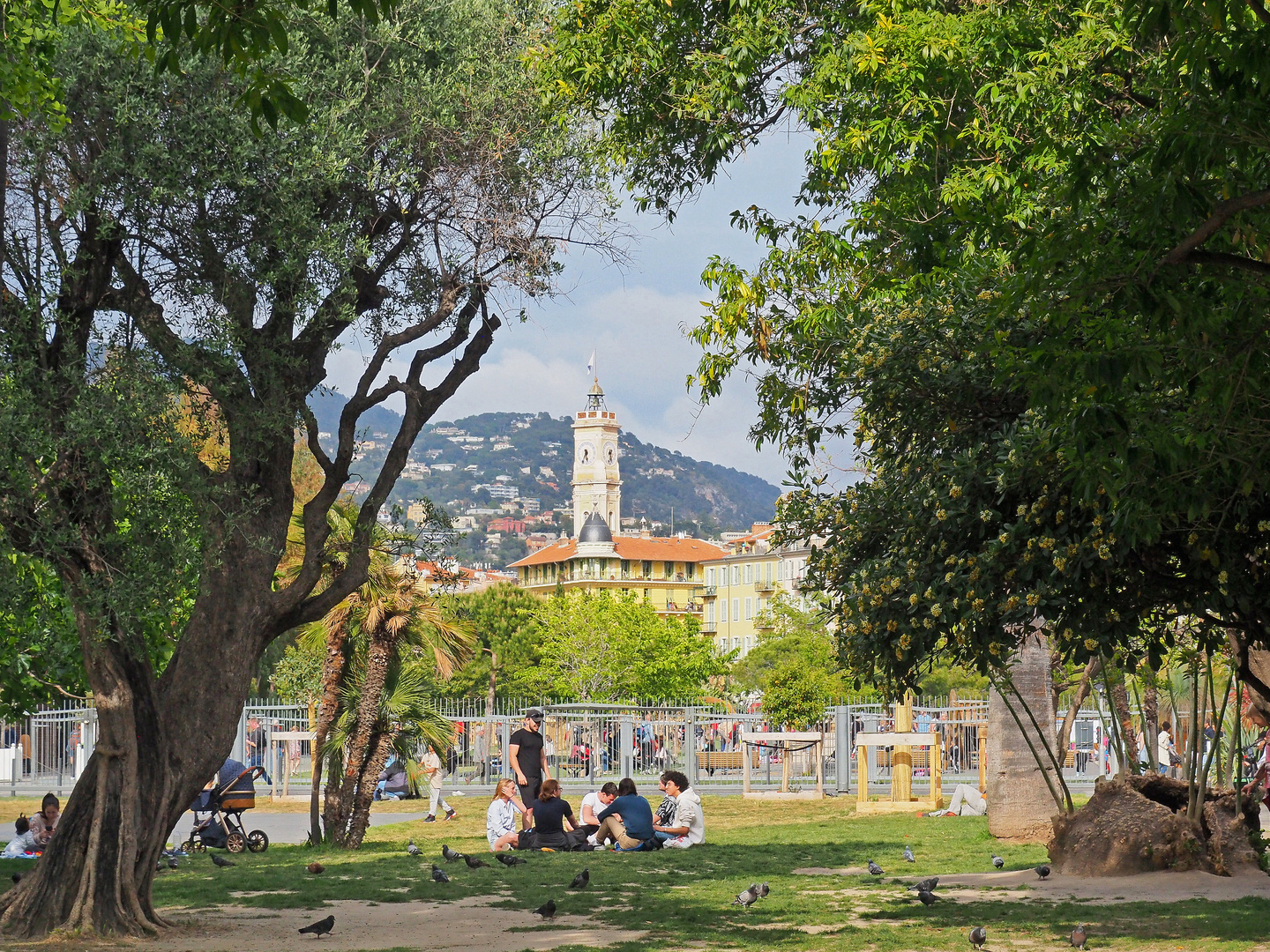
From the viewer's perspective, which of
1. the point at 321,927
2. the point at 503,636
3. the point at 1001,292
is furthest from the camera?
the point at 503,636

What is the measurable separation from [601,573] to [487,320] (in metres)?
135

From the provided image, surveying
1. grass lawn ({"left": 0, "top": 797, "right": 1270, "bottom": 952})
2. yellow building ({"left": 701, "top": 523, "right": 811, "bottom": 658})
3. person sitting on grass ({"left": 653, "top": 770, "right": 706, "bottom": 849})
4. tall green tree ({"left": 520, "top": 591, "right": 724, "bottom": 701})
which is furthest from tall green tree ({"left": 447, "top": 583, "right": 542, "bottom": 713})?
person sitting on grass ({"left": 653, "top": 770, "right": 706, "bottom": 849})

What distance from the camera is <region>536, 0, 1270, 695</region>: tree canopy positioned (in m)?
6.23

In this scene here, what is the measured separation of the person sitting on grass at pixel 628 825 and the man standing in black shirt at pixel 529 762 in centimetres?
131

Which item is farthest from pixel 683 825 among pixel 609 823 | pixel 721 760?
pixel 721 760

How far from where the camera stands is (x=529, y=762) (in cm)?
1728

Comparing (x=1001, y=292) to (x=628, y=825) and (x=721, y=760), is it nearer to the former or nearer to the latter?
(x=628, y=825)

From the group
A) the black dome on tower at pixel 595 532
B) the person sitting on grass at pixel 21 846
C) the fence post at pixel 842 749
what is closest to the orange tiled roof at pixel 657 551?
the black dome on tower at pixel 595 532

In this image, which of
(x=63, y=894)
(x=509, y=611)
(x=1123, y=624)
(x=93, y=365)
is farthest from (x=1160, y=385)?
(x=509, y=611)

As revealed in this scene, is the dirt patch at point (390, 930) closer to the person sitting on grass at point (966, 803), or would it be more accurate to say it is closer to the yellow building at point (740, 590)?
the person sitting on grass at point (966, 803)

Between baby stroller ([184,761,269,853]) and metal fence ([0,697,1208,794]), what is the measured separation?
10.0 meters

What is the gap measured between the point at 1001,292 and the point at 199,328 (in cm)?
564

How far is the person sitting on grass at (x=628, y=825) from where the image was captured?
15922 millimetres

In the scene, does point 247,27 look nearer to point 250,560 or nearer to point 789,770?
point 250,560
